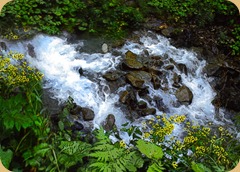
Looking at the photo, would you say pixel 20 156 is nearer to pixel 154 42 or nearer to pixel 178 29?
pixel 154 42

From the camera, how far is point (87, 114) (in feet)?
8.71

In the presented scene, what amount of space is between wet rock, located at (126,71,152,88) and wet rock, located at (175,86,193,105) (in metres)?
0.27

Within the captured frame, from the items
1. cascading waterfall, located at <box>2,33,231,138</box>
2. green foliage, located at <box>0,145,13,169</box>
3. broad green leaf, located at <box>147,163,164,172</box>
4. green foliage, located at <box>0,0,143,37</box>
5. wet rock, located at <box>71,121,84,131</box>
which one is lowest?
cascading waterfall, located at <box>2,33,231,138</box>

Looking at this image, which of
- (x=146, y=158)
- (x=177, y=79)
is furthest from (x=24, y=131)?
(x=177, y=79)

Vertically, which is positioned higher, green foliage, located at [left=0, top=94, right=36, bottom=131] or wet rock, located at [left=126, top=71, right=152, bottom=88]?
green foliage, located at [left=0, top=94, right=36, bottom=131]

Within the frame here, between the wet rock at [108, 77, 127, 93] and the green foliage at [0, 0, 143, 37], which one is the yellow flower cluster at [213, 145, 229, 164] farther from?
the green foliage at [0, 0, 143, 37]

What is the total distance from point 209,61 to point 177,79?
486 millimetres

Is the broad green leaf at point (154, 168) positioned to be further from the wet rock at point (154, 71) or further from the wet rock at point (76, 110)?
the wet rock at point (154, 71)

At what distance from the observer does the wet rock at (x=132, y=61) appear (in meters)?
3.07

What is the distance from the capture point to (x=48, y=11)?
3600 mm

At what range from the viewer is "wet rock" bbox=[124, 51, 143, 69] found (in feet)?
10.1

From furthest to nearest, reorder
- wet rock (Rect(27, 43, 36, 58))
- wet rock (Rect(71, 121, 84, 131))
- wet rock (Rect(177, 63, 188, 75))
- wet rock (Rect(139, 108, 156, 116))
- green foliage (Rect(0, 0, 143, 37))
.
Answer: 1. green foliage (Rect(0, 0, 143, 37))
2. wet rock (Rect(177, 63, 188, 75))
3. wet rock (Rect(27, 43, 36, 58))
4. wet rock (Rect(139, 108, 156, 116))
5. wet rock (Rect(71, 121, 84, 131))

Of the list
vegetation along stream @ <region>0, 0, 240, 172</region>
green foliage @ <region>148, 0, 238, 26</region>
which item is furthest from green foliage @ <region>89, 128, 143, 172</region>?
green foliage @ <region>148, 0, 238, 26</region>

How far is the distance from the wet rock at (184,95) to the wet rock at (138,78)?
0.89 feet
